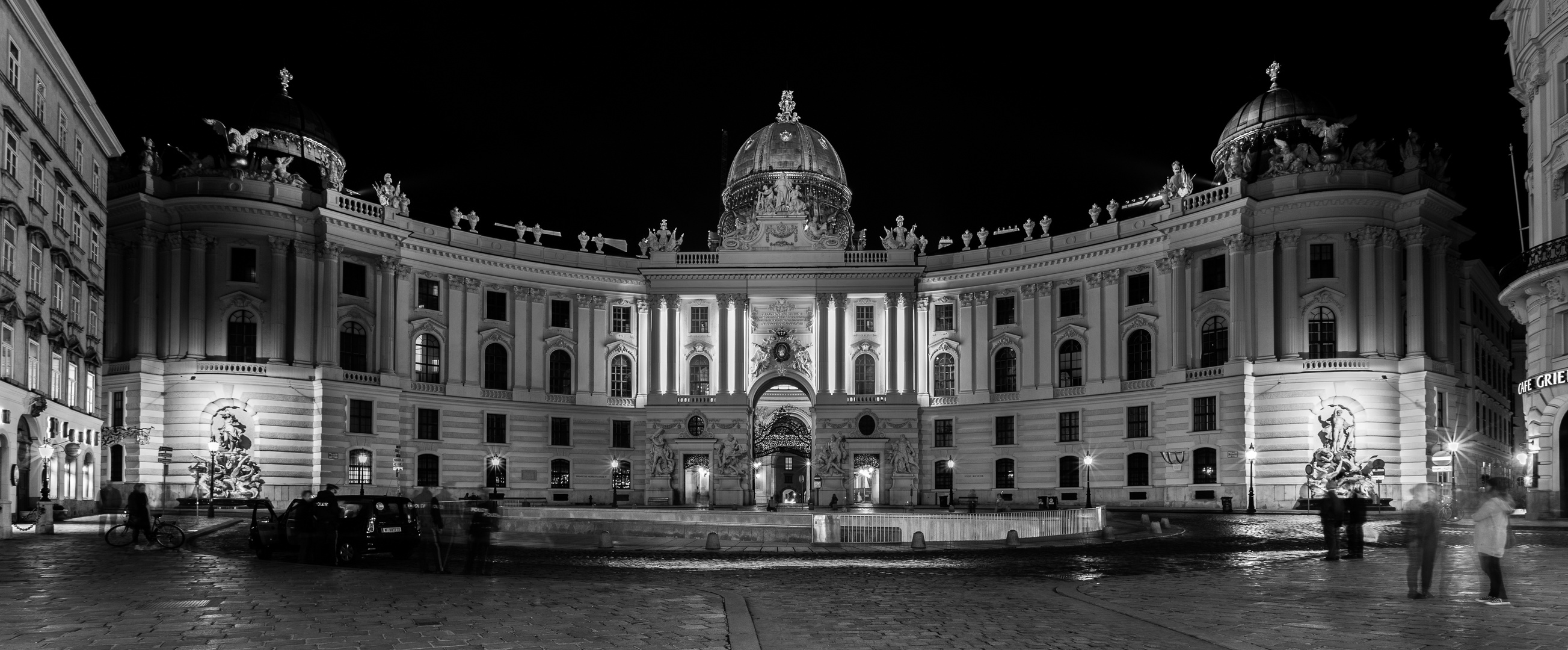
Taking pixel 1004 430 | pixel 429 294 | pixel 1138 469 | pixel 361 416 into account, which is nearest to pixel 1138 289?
pixel 1138 469

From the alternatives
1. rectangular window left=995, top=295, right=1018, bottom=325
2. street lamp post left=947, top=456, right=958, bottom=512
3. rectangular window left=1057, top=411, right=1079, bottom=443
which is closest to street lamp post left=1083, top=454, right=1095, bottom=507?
rectangular window left=1057, top=411, right=1079, bottom=443

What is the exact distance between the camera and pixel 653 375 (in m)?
79.1

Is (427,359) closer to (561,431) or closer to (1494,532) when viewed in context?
(561,431)

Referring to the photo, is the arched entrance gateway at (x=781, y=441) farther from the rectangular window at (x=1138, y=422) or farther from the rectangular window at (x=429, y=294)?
the rectangular window at (x=429, y=294)

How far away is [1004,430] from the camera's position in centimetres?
7656

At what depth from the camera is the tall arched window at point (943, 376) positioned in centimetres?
7912

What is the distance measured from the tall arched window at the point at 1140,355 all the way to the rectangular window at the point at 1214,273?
15.1ft

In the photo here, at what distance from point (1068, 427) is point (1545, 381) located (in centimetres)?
3580

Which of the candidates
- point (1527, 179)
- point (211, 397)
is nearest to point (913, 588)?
point (1527, 179)

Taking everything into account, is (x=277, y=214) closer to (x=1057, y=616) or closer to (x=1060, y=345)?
(x=1060, y=345)

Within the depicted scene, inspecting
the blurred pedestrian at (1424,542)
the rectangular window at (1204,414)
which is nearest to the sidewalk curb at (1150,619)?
the blurred pedestrian at (1424,542)

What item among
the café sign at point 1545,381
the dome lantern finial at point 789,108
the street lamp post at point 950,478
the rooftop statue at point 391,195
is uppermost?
the dome lantern finial at point 789,108

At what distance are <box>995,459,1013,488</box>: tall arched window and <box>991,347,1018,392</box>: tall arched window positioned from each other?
13.6 ft

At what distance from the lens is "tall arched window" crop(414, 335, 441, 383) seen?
241 feet
